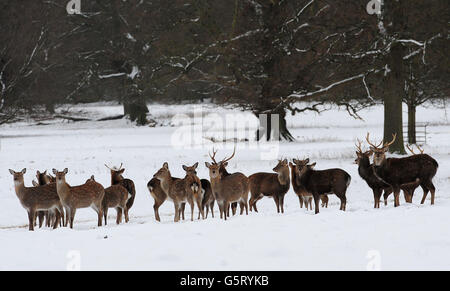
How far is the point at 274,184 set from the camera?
1348 centimetres

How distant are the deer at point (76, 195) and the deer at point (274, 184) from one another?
3370mm

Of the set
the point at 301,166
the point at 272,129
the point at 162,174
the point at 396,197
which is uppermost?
the point at 272,129

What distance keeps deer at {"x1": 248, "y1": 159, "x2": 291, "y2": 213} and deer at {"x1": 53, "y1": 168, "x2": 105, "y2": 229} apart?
337 cm

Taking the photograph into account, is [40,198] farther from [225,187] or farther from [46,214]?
[225,187]

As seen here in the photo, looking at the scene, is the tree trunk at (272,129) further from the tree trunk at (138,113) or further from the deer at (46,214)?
the deer at (46,214)

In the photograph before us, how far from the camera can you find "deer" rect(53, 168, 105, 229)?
38.1 ft

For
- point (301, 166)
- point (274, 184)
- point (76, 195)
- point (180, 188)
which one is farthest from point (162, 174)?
point (301, 166)

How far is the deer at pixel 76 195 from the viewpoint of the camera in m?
11.6

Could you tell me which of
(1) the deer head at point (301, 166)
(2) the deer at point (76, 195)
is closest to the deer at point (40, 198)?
(2) the deer at point (76, 195)

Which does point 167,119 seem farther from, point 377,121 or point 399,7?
point 399,7

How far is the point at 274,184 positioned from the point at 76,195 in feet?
13.8

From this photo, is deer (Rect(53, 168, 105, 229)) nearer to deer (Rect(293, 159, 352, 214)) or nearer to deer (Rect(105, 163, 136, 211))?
deer (Rect(105, 163, 136, 211))
